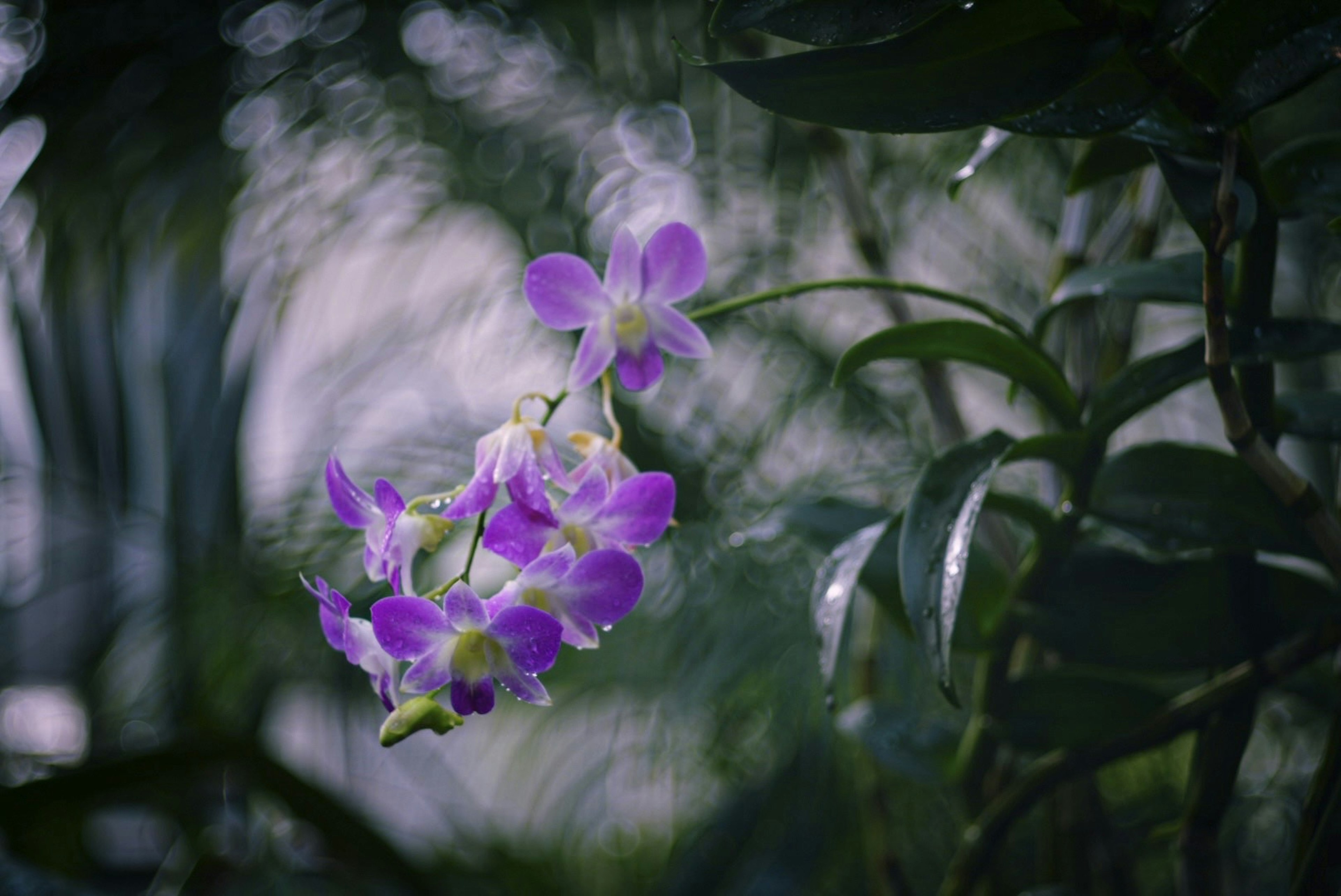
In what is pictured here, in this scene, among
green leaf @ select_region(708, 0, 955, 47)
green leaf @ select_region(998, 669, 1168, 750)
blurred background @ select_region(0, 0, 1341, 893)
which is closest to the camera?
green leaf @ select_region(708, 0, 955, 47)

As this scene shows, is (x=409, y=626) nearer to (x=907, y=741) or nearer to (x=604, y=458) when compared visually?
(x=604, y=458)

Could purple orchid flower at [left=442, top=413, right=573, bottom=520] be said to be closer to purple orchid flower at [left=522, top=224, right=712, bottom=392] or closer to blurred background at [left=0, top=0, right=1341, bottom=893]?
purple orchid flower at [left=522, top=224, right=712, bottom=392]

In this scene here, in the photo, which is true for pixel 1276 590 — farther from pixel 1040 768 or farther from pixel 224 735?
pixel 224 735

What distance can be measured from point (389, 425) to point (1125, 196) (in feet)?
1.96

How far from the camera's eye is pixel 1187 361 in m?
0.24

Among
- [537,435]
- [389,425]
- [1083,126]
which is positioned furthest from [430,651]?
[389,425]

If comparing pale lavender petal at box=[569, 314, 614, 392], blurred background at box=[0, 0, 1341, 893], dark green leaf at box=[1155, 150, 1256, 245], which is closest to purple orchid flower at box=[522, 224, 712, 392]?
pale lavender petal at box=[569, 314, 614, 392]

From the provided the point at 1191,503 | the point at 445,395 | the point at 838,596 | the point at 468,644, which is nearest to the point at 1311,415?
the point at 1191,503

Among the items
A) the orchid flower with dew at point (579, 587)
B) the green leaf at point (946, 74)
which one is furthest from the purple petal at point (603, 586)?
the green leaf at point (946, 74)

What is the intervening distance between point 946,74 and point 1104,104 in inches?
1.6

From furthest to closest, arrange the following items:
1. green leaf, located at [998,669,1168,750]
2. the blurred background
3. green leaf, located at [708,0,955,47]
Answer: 1. the blurred background
2. green leaf, located at [998,669,1168,750]
3. green leaf, located at [708,0,955,47]

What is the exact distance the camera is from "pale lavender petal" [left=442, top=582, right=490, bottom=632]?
0.63ft

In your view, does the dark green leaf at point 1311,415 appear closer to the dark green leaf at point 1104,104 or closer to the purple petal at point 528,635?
the dark green leaf at point 1104,104

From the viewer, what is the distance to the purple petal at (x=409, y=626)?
18 centimetres
